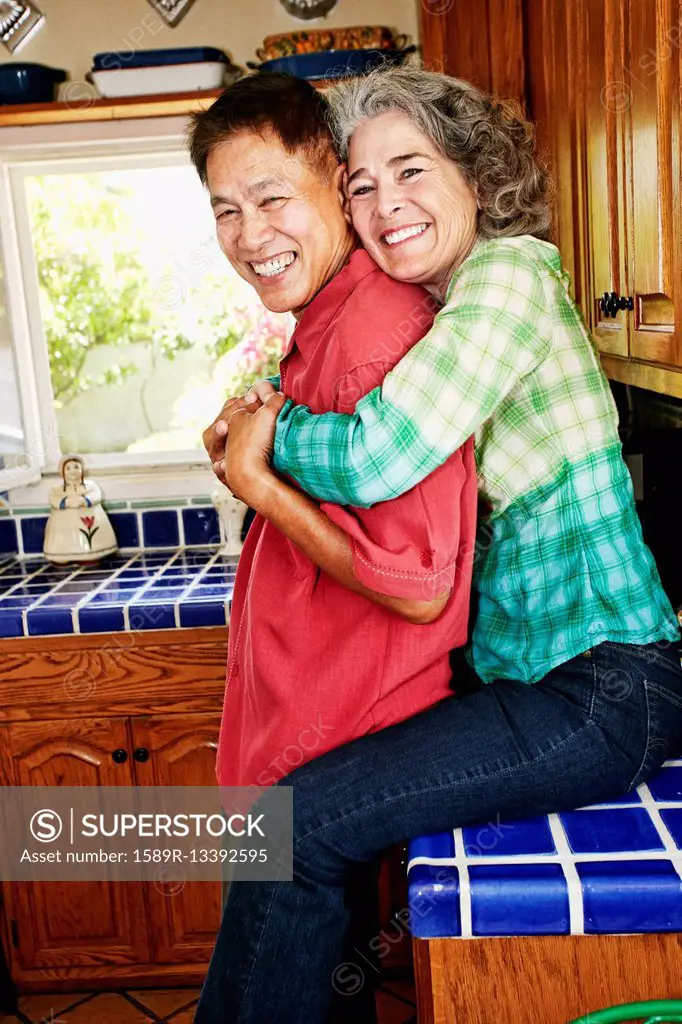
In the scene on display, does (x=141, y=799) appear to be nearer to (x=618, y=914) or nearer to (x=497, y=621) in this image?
(x=497, y=621)

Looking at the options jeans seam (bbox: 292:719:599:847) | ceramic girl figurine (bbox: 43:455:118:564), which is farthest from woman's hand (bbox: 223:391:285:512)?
ceramic girl figurine (bbox: 43:455:118:564)

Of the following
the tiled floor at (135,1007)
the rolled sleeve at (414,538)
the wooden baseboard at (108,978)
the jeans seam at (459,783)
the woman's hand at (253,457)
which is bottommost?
the tiled floor at (135,1007)

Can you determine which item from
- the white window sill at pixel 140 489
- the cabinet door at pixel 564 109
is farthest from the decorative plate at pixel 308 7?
the white window sill at pixel 140 489

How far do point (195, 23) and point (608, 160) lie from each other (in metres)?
1.58

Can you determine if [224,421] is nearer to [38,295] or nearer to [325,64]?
[325,64]

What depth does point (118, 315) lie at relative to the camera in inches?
115

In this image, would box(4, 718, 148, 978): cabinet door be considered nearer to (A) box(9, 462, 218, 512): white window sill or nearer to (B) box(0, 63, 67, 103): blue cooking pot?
(A) box(9, 462, 218, 512): white window sill

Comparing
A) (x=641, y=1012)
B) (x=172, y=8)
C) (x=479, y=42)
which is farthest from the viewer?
(x=172, y=8)

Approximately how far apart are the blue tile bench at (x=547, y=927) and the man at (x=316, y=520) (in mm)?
234

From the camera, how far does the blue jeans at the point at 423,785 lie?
1.17 meters

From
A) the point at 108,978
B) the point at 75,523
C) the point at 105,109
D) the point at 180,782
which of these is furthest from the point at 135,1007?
the point at 105,109

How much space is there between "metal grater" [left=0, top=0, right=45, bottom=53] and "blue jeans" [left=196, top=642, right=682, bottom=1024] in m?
2.29

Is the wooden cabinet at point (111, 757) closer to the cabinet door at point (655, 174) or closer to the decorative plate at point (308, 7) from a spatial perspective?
the cabinet door at point (655, 174)

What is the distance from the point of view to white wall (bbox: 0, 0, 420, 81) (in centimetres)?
270
